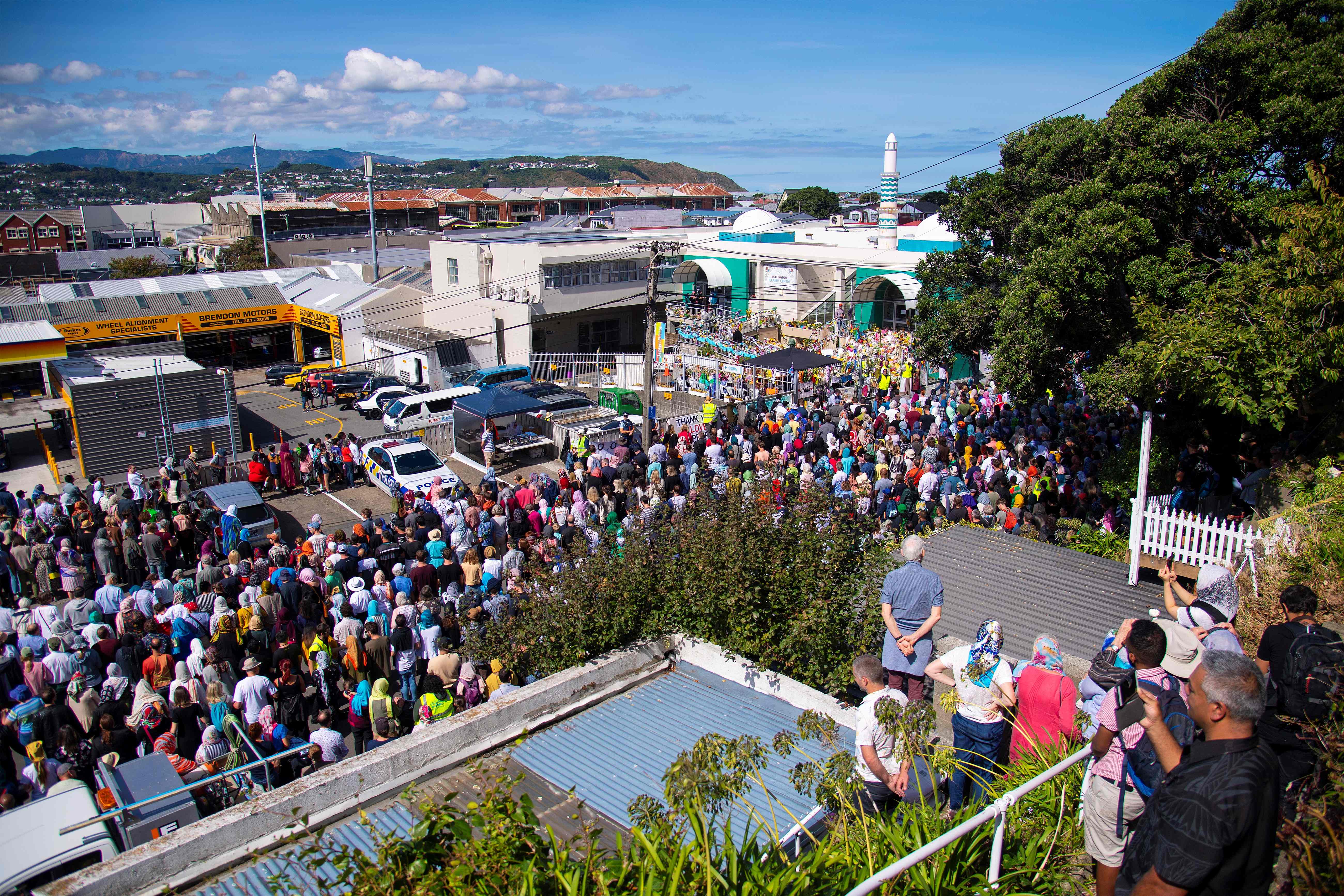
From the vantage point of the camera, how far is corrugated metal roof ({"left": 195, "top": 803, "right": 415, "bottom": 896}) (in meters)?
4.72

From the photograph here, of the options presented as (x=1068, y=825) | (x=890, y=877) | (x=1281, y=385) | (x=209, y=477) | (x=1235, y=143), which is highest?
(x=1235, y=143)

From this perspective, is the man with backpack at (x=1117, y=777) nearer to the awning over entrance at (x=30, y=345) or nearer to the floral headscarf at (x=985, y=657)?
the floral headscarf at (x=985, y=657)

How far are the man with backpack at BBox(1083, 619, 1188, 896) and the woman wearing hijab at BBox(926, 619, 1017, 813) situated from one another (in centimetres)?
85

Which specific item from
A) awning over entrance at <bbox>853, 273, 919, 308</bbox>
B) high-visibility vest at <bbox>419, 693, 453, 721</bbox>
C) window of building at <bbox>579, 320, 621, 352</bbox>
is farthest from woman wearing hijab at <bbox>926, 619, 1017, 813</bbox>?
window of building at <bbox>579, 320, 621, 352</bbox>

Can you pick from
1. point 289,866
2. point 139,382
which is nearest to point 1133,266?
point 289,866

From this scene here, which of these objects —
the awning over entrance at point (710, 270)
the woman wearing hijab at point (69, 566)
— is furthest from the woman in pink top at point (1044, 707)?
the awning over entrance at point (710, 270)

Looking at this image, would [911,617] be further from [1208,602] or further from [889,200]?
[889,200]

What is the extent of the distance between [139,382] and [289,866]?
1798 centimetres

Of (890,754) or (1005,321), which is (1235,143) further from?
(890,754)

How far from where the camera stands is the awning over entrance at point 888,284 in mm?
31219

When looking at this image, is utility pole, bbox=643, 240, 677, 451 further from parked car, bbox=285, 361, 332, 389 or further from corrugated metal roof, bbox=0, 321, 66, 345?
corrugated metal roof, bbox=0, 321, 66, 345

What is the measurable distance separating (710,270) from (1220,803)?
37.1m

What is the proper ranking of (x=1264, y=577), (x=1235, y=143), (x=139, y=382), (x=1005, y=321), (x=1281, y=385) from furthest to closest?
(x=139, y=382) → (x=1005, y=321) → (x=1235, y=143) → (x=1281, y=385) → (x=1264, y=577)

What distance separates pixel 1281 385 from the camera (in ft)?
28.6
